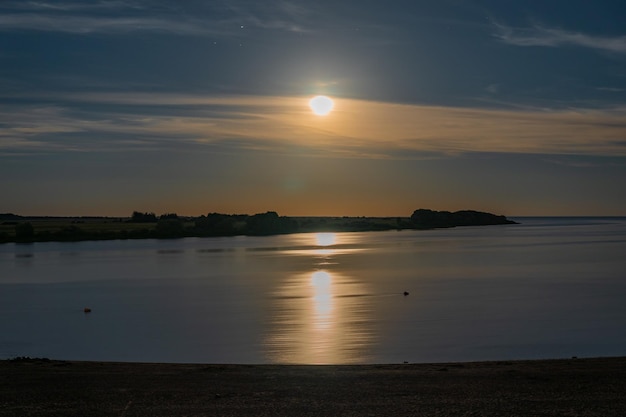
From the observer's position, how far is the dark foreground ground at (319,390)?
1002 centimetres

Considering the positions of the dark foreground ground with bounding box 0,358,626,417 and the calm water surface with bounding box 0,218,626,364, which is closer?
the dark foreground ground with bounding box 0,358,626,417

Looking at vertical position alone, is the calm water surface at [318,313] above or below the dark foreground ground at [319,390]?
above

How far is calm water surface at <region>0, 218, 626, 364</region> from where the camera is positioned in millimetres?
17969

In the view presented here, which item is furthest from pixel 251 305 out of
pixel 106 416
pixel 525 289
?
pixel 106 416

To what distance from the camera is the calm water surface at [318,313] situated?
59.0 ft

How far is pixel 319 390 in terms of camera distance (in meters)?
11.3

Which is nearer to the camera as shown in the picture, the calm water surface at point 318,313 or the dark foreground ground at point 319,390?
the dark foreground ground at point 319,390

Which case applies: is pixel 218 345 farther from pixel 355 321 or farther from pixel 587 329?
pixel 587 329

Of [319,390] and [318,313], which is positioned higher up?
[318,313]

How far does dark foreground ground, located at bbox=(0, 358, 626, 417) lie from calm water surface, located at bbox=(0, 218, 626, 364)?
3.41 meters

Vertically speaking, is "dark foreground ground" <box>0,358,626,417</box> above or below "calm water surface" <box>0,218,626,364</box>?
below

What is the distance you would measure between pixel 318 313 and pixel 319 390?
14150 millimetres

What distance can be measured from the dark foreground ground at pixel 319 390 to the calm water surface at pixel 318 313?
341cm

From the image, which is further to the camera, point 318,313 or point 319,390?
point 318,313
